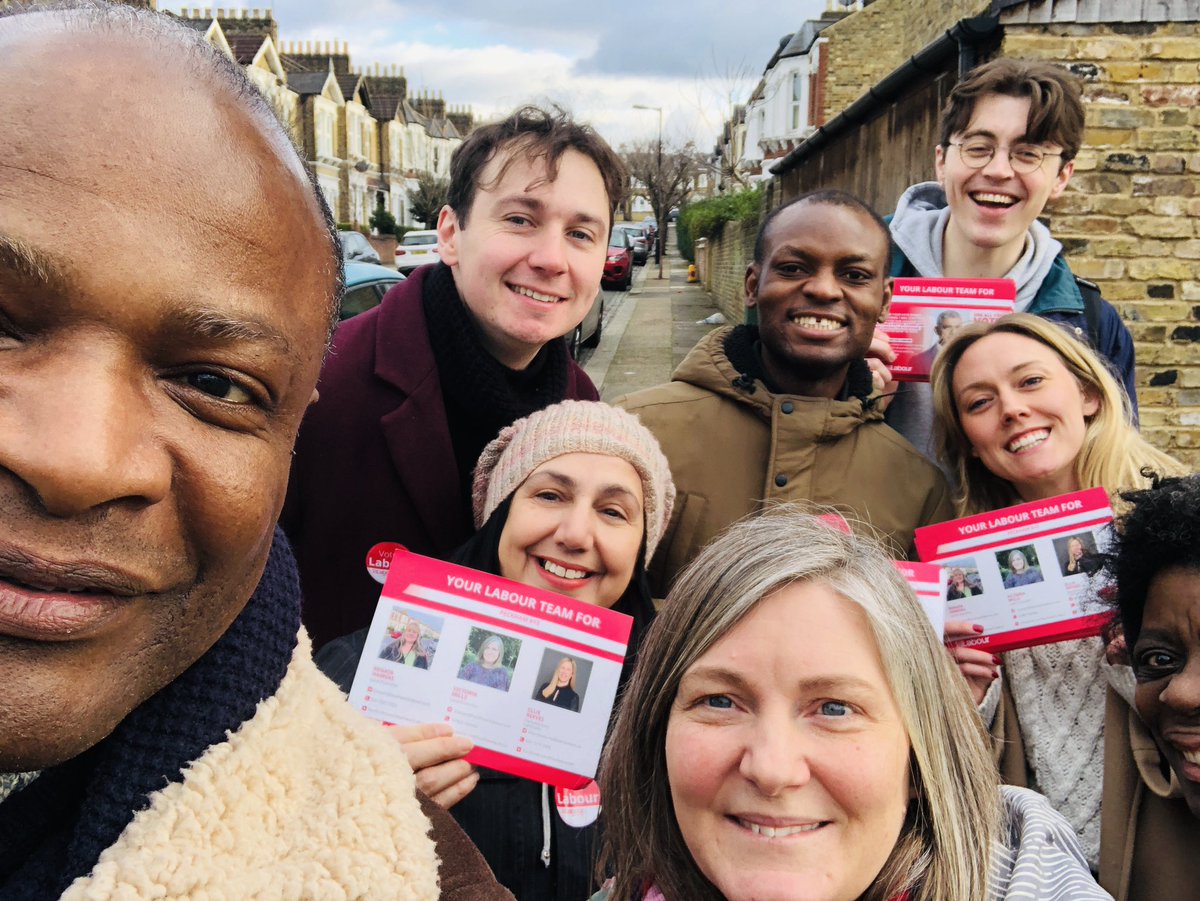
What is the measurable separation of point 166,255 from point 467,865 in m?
0.86

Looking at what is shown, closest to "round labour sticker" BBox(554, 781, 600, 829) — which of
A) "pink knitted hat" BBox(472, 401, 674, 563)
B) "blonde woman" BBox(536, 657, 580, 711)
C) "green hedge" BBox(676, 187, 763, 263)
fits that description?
"blonde woman" BBox(536, 657, 580, 711)

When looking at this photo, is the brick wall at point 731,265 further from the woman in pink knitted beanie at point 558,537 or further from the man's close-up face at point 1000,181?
the woman in pink knitted beanie at point 558,537

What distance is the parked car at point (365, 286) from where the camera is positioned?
32.3 feet

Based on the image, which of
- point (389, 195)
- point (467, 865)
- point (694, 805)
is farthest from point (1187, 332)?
point (389, 195)

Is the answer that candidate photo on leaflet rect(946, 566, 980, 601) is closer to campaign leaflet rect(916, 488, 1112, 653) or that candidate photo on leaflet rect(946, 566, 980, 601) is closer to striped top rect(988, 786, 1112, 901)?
campaign leaflet rect(916, 488, 1112, 653)

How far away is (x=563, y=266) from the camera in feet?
9.57

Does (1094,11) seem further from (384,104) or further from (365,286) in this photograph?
(384,104)

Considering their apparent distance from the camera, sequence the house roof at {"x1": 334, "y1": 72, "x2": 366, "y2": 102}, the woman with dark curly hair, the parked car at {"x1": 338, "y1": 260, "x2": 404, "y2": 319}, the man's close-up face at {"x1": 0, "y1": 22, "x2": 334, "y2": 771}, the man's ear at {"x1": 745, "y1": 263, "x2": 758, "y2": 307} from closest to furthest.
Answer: the man's close-up face at {"x1": 0, "y1": 22, "x2": 334, "y2": 771}
the woman with dark curly hair
the man's ear at {"x1": 745, "y1": 263, "x2": 758, "y2": 307}
the parked car at {"x1": 338, "y1": 260, "x2": 404, "y2": 319}
the house roof at {"x1": 334, "y1": 72, "x2": 366, "y2": 102}

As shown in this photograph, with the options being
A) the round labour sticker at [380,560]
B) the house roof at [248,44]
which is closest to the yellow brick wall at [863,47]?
→ the house roof at [248,44]

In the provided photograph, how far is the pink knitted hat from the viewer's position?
2.60 metres

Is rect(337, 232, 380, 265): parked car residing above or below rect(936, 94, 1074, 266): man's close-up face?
below

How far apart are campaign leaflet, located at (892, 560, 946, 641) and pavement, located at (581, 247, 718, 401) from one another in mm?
7634

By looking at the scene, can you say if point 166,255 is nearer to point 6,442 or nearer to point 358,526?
point 6,442

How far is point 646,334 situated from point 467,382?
1589cm
